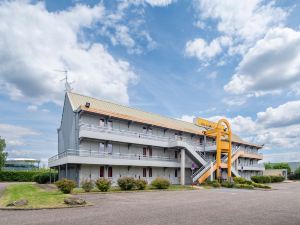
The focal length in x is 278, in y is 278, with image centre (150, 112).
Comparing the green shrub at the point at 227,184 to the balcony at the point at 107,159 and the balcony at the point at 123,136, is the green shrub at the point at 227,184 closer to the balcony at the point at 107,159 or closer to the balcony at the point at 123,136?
the balcony at the point at 107,159

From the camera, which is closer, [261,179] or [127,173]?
[127,173]

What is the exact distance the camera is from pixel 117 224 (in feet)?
34.7

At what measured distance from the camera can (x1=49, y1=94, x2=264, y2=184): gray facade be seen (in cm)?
3222

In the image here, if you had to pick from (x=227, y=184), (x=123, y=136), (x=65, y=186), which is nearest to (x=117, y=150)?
(x=123, y=136)

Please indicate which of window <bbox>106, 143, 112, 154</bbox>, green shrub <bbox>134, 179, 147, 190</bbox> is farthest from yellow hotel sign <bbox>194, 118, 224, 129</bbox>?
green shrub <bbox>134, 179, 147, 190</bbox>

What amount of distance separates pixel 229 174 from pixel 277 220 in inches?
1278

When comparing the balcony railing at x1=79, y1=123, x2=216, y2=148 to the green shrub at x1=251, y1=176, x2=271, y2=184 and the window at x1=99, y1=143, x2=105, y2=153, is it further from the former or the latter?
the green shrub at x1=251, y1=176, x2=271, y2=184

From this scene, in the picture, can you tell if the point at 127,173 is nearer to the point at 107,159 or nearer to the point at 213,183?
the point at 107,159

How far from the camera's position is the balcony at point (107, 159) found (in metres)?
30.2

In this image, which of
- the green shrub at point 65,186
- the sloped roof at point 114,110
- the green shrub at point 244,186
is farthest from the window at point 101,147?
the green shrub at point 244,186

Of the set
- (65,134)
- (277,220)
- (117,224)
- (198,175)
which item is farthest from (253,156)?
(117,224)

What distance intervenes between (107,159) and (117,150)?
377 cm

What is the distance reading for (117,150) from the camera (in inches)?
1421

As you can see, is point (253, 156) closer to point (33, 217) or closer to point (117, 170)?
point (117, 170)
